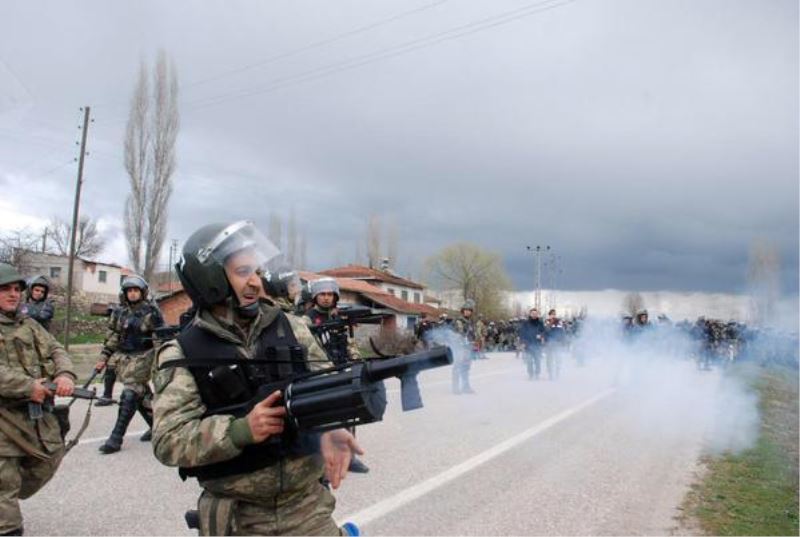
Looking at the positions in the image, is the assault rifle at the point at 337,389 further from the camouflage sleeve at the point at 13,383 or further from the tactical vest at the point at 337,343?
the tactical vest at the point at 337,343

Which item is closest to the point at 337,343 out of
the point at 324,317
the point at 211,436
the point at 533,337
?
the point at 324,317

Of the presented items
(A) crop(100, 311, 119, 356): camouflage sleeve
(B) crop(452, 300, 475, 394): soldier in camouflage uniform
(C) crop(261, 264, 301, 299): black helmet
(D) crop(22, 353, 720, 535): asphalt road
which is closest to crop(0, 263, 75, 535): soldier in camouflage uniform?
(D) crop(22, 353, 720, 535): asphalt road

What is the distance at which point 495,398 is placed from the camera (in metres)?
12.7

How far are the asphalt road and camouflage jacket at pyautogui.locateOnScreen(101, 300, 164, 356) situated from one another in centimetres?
117

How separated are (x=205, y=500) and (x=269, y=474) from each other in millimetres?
299

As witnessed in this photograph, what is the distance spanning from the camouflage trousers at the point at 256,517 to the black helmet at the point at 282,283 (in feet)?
12.4

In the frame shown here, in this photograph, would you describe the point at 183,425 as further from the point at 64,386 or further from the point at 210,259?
the point at 64,386

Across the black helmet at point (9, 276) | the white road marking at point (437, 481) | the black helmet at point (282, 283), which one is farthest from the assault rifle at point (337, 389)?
the black helmet at point (282, 283)

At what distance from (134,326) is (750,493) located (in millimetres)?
7004

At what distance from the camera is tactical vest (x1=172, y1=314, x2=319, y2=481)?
84.4 inches

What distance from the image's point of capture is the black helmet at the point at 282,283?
634 centimetres

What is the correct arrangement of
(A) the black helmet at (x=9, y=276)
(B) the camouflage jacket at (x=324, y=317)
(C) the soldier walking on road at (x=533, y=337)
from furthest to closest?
(C) the soldier walking on road at (x=533, y=337)
(B) the camouflage jacket at (x=324, y=317)
(A) the black helmet at (x=9, y=276)

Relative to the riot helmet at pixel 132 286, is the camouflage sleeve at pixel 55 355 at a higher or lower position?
lower

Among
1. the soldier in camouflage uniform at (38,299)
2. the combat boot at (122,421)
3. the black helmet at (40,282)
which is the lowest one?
the combat boot at (122,421)
